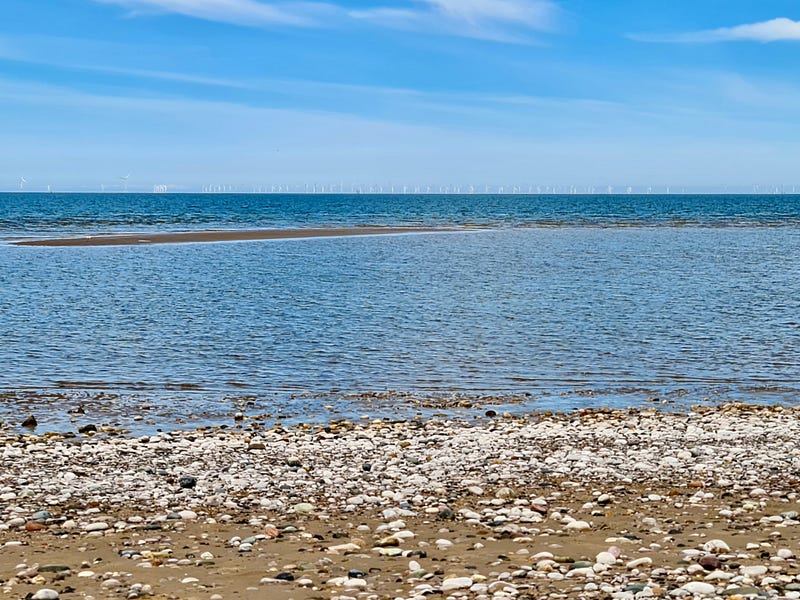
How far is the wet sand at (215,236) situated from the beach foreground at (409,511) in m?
63.2

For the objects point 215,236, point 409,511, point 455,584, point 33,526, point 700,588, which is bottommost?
point 409,511

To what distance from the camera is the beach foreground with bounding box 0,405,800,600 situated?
351 inches

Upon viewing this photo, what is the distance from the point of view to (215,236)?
86.4 meters

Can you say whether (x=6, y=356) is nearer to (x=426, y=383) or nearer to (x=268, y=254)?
(x=426, y=383)

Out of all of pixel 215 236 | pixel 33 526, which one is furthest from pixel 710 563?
pixel 215 236

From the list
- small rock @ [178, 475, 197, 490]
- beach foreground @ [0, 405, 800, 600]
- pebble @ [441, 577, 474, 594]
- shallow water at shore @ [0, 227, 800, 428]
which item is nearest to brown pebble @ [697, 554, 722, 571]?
beach foreground @ [0, 405, 800, 600]

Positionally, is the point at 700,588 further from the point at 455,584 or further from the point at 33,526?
the point at 33,526

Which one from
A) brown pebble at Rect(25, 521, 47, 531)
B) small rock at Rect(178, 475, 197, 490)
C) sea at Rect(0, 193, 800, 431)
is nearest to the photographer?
brown pebble at Rect(25, 521, 47, 531)

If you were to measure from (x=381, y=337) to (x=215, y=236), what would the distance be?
61088 millimetres

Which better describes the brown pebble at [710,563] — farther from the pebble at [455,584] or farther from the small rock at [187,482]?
the small rock at [187,482]

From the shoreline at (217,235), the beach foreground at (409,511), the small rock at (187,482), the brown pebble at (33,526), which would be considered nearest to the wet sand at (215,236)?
the shoreline at (217,235)

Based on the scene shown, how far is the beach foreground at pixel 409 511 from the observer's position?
8922 mm

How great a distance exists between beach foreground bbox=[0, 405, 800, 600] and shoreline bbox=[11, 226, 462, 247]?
62662 millimetres

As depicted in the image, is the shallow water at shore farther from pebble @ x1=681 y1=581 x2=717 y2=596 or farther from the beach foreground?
pebble @ x1=681 y1=581 x2=717 y2=596
